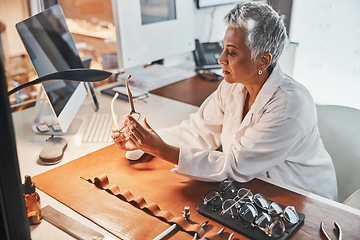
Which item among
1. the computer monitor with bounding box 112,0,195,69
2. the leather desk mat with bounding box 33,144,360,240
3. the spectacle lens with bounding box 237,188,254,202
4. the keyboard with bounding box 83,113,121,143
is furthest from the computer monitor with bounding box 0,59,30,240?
the computer monitor with bounding box 112,0,195,69

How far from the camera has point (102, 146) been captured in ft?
5.13

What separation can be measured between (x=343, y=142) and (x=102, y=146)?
98 centimetres

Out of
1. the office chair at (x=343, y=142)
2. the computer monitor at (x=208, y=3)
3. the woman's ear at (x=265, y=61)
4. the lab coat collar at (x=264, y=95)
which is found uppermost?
the computer monitor at (x=208, y=3)

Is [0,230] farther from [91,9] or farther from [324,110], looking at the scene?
[91,9]

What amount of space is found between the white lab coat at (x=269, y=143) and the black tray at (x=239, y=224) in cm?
16

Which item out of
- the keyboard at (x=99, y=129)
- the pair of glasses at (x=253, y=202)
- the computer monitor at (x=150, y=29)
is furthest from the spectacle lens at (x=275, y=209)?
the computer monitor at (x=150, y=29)

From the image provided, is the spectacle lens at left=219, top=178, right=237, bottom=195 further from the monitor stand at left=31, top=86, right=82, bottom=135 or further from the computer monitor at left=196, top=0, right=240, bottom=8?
the computer monitor at left=196, top=0, right=240, bottom=8

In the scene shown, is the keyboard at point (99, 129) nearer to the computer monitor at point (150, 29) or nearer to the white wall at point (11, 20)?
the computer monitor at point (150, 29)

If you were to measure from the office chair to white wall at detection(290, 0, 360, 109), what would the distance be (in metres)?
1.68

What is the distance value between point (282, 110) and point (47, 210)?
806 mm

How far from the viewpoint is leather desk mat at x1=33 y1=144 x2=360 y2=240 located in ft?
3.56

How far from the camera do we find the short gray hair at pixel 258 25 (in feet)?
4.30

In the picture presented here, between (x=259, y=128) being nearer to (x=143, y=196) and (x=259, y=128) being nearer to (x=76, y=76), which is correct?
(x=143, y=196)

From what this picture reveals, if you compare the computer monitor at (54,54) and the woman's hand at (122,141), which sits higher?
the computer monitor at (54,54)
